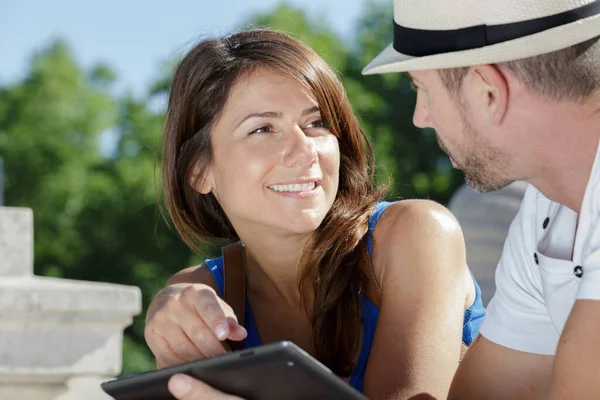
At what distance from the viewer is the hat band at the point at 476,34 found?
1.96 metres

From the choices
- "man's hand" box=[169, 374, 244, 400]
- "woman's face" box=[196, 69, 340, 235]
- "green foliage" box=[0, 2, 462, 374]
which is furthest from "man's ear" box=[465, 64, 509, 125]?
"green foliage" box=[0, 2, 462, 374]

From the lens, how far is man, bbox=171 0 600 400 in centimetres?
188

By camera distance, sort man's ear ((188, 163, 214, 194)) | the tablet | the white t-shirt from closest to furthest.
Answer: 1. the tablet
2. the white t-shirt
3. man's ear ((188, 163, 214, 194))

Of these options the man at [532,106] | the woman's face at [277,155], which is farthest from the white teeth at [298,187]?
the man at [532,106]

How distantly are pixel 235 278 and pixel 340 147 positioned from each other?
0.60m

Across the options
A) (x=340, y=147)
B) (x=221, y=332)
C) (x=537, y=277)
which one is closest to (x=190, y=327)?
(x=221, y=332)

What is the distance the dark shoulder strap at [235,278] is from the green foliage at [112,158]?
23490 mm

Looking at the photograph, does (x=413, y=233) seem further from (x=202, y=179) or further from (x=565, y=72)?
(x=565, y=72)

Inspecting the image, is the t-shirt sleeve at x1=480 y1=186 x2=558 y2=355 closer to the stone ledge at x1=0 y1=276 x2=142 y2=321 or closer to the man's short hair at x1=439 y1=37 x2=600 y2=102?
the man's short hair at x1=439 y1=37 x2=600 y2=102

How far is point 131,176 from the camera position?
29594 millimetres

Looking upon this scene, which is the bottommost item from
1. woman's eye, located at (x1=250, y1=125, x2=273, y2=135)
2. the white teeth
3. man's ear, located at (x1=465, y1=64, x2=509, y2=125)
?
the white teeth

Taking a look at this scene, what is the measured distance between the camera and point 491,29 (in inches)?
78.7

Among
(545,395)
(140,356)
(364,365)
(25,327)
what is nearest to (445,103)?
(545,395)

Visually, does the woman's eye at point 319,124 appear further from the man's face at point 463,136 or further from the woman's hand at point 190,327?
A: the man's face at point 463,136
